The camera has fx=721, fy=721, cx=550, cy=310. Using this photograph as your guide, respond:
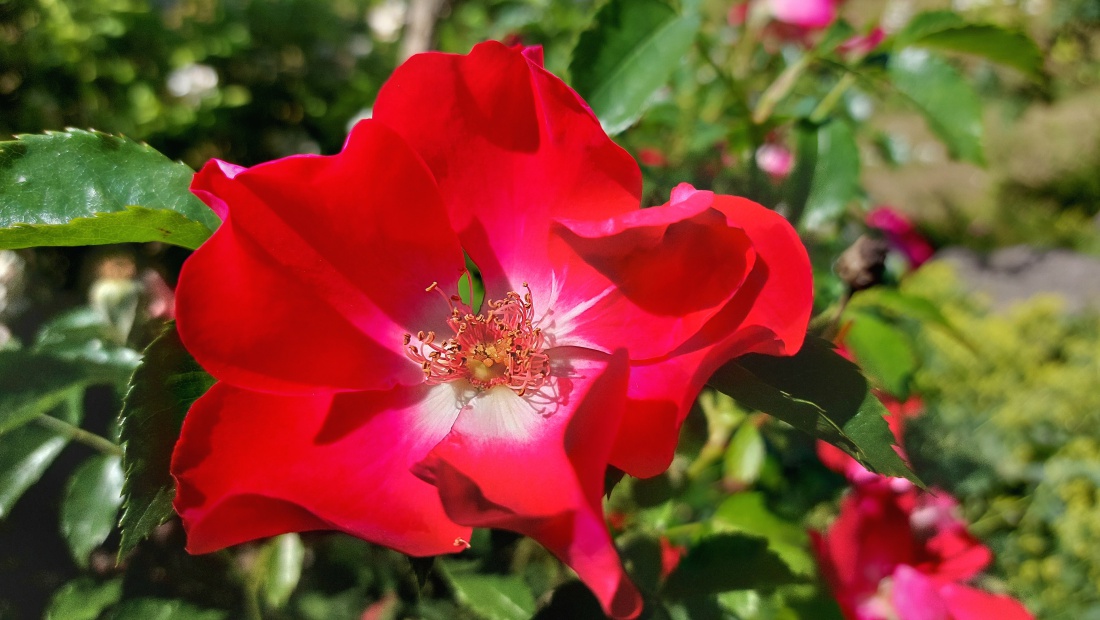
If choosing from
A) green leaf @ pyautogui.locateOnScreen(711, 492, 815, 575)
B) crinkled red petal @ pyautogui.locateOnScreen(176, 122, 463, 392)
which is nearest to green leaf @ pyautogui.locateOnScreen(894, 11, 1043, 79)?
green leaf @ pyautogui.locateOnScreen(711, 492, 815, 575)

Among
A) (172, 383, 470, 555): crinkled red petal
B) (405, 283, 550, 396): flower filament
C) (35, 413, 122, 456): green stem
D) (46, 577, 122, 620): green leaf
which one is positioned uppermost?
(172, 383, 470, 555): crinkled red petal

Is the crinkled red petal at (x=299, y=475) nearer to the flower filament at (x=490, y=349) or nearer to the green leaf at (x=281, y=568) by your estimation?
the flower filament at (x=490, y=349)

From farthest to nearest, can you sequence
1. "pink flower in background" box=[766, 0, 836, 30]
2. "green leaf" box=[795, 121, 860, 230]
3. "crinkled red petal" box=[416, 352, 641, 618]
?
"pink flower in background" box=[766, 0, 836, 30], "green leaf" box=[795, 121, 860, 230], "crinkled red petal" box=[416, 352, 641, 618]

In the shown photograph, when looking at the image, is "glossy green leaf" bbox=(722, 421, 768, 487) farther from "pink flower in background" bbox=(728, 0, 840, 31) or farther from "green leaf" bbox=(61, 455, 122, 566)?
"pink flower in background" bbox=(728, 0, 840, 31)

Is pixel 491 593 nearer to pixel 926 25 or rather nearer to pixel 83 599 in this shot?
pixel 83 599

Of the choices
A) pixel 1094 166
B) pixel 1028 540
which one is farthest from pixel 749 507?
pixel 1094 166

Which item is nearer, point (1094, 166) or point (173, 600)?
point (173, 600)

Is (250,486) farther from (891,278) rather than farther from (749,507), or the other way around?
(891,278)

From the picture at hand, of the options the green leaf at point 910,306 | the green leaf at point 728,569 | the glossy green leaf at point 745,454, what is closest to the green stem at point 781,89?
the green leaf at point 910,306
